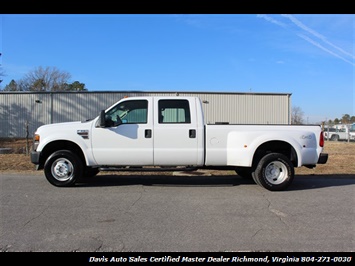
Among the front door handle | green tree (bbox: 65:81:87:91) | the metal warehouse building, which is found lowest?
the front door handle

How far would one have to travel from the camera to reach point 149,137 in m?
7.53

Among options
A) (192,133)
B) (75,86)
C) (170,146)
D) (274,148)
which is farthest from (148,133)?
(75,86)

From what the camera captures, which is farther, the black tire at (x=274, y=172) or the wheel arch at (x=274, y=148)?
the wheel arch at (x=274, y=148)

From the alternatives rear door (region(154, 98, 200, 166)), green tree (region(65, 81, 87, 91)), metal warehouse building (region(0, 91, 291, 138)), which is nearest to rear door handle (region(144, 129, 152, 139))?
rear door (region(154, 98, 200, 166))

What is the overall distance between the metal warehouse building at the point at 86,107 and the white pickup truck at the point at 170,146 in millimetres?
22295

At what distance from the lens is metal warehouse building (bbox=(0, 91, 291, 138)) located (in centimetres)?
2975

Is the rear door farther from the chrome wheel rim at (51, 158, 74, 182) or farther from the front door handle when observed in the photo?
the chrome wheel rim at (51, 158, 74, 182)

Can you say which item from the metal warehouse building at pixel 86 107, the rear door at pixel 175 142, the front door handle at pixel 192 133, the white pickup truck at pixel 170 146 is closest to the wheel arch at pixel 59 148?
the white pickup truck at pixel 170 146

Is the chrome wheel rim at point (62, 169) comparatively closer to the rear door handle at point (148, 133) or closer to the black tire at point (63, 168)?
the black tire at point (63, 168)

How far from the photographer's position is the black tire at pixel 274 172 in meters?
7.45

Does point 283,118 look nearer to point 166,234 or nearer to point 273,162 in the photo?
point 273,162

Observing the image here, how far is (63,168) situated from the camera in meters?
7.55

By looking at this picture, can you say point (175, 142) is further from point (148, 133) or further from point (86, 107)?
point (86, 107)
